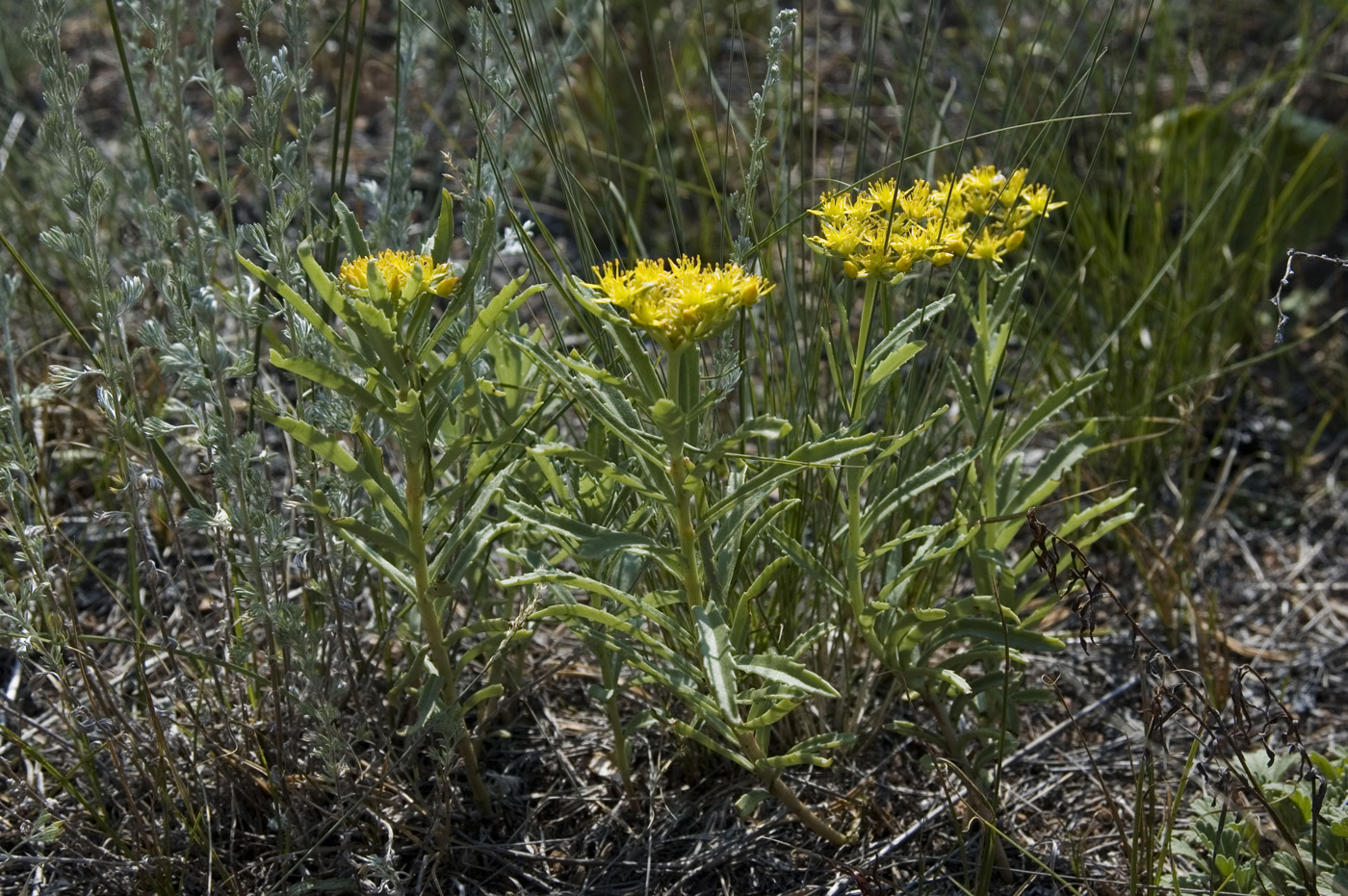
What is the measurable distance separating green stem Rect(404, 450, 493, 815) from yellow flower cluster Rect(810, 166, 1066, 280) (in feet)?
1.60

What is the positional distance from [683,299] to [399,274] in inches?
11.8

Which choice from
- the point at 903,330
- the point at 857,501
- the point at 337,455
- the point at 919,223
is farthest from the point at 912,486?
the point at 337,455

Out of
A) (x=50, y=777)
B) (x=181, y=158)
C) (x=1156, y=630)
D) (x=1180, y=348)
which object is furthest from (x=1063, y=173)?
(x=50, y=777)

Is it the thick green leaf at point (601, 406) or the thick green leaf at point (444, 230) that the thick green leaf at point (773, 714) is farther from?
the thick green leaf at point (444, 230)

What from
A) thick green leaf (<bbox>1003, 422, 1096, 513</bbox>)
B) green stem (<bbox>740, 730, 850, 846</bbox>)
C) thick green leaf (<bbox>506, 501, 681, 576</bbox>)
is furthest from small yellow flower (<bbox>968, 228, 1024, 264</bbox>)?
green stem (<bbox>740, 730, 850, 846</bbox>)

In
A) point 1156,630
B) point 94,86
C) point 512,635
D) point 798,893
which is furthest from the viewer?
point 94,86

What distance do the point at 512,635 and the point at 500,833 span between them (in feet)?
1.34

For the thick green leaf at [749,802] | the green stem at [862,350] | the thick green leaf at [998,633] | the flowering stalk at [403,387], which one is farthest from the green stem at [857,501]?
the flowering stalk at [403,387]

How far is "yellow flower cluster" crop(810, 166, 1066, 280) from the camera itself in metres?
1.26

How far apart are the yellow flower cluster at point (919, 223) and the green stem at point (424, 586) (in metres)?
Result: 0.49

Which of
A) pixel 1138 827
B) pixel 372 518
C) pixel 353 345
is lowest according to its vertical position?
pixel 1138 827

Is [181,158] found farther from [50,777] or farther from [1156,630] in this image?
[1156,630]

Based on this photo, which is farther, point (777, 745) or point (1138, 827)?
point (777, 745)

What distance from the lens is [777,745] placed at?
1.66 meters
